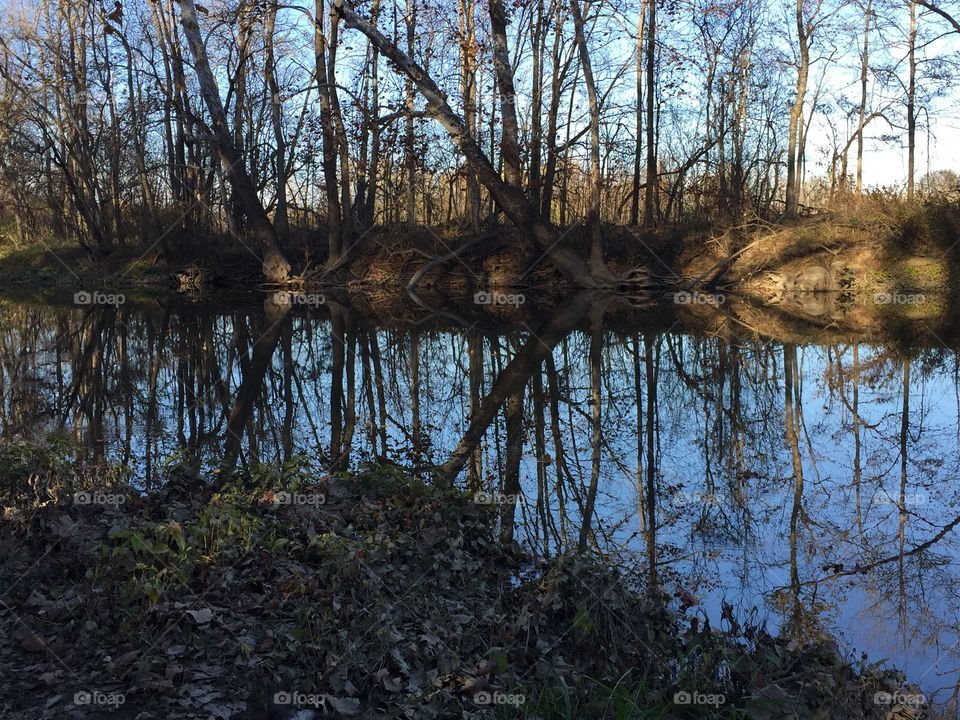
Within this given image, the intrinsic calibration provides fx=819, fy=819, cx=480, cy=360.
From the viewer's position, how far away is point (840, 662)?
368cm

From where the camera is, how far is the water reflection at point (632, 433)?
475cm

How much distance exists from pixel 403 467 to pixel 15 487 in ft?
9.08

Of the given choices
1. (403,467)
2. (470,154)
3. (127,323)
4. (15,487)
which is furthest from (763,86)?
(15,487)

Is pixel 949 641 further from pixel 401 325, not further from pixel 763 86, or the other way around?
pixel 763 86

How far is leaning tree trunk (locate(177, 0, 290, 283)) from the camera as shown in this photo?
2130 cm

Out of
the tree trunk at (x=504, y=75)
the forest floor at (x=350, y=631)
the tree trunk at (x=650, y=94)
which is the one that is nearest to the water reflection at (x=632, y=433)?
the forest floor at (x=350, y=631)

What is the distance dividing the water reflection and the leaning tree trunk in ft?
30.1

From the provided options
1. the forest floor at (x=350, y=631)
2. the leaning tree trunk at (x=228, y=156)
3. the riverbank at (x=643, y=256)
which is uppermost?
the leaning tree trunk at (x=228, y=156)

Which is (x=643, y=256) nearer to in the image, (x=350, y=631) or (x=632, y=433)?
(x=632, y=433)

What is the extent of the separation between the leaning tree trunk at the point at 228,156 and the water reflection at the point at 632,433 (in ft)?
30.1

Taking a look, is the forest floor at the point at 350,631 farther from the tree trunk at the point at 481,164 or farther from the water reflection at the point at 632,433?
the tree trunk at the point at 481,164

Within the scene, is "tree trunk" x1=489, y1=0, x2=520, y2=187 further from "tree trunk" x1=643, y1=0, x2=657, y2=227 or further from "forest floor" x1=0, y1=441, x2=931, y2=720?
"forest floor" x1=0, y1=441, x2=931, y2=720

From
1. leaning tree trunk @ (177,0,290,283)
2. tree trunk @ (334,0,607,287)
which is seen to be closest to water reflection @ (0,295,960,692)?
tree trunk @ (334,0,607,287)

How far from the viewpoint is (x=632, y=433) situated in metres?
8.18
